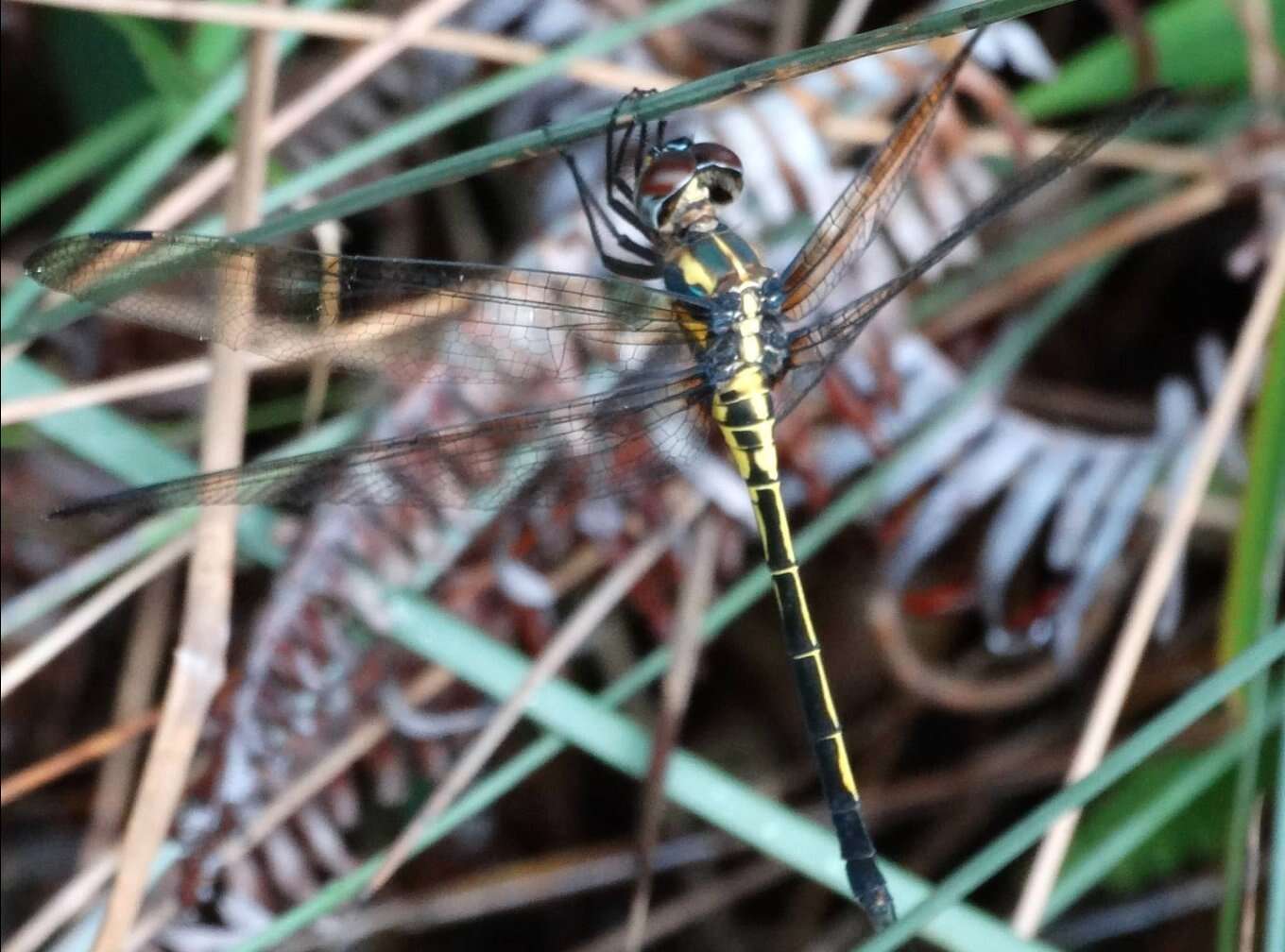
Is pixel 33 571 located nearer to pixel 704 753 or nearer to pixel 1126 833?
pixel 704 753

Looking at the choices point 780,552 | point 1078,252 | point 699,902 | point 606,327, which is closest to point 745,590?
point 780,552

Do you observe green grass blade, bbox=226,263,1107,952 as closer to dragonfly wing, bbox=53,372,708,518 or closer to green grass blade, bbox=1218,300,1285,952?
dragonfly wing, bbox=53,372,708,518

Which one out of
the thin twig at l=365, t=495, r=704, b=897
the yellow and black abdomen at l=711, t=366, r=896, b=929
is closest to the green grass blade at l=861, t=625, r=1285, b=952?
the yellow and black abdomen at l=711, t=366, r=896, b=929

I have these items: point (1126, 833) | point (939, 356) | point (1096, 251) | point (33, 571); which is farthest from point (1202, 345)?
point (33, 571)

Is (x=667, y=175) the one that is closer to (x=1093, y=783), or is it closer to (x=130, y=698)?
(x=1093, y=783)

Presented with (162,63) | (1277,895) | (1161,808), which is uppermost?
(162,63)

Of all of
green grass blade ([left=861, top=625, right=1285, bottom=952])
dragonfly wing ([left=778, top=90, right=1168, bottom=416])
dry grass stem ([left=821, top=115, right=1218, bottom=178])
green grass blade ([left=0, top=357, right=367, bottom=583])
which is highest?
dry grass stem ([left=821, top=115, right=1218, bottom=178])
